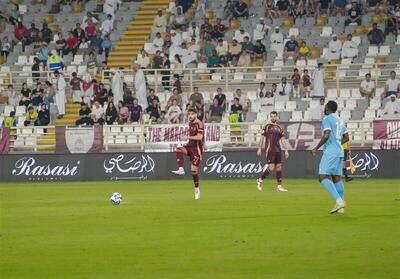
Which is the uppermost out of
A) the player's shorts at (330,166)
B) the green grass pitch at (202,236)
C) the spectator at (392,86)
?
the spectator at (392,86)

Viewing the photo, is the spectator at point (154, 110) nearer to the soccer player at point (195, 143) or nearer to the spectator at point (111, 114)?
the spectator at point (111, 114)

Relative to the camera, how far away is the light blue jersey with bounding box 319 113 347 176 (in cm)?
2255

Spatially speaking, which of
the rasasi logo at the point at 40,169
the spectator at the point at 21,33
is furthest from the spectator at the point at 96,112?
the spectator at the point at 21,33

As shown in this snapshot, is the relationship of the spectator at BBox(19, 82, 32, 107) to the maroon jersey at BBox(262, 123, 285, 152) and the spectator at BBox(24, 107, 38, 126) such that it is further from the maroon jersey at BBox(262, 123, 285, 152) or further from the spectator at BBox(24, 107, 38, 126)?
the maroon jersey at BBox(262, 123, 285, 152)

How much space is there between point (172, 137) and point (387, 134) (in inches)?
302

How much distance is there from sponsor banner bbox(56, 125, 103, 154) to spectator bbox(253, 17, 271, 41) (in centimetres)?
932

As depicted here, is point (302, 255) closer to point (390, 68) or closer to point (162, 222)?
point (162, 222)

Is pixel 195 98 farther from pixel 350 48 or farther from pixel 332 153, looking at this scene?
pixel 332 153

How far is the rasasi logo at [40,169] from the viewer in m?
41.8

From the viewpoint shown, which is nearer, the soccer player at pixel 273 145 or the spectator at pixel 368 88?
the soccer player at pixel 273 145

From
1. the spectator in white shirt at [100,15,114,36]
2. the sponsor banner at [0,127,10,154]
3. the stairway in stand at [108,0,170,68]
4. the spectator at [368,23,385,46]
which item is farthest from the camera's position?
the spectator in white shirt at [100,15,114,36]

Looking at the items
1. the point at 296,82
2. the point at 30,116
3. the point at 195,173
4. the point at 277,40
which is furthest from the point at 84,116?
the point at 195,173

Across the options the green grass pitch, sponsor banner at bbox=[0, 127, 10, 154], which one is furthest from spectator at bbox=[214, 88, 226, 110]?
the green grass pitch

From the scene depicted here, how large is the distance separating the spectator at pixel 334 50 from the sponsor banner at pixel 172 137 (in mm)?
Result: 7245
